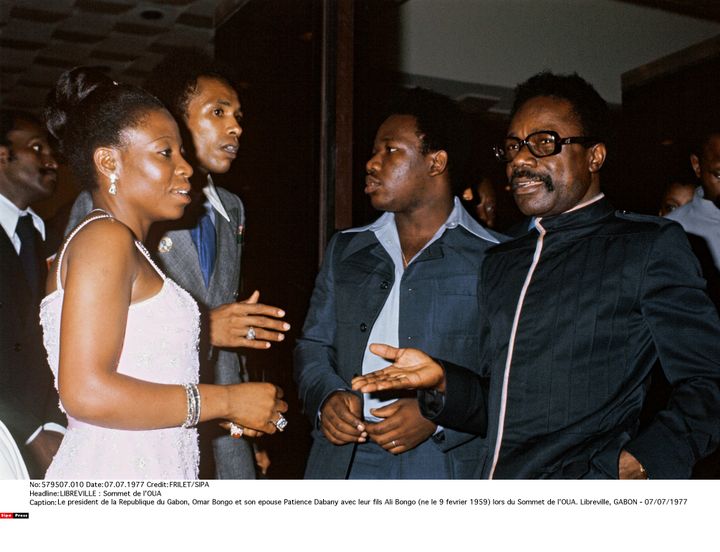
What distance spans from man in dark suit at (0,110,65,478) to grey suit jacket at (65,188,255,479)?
0.29 meters

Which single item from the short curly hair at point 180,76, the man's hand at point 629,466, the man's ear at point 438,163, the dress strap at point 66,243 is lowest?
the man's hand at point 629,466

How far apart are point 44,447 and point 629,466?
1262 mm

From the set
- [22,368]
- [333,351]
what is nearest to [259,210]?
[333,351]

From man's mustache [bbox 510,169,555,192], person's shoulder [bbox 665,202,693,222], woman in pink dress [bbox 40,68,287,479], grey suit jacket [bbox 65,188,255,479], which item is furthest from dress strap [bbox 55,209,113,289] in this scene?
person's shoulder [bbox 665,202,693,222]

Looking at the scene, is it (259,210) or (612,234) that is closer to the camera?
(612,234)

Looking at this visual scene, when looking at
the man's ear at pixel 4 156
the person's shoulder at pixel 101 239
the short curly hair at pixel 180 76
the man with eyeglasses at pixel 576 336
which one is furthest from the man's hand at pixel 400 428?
the man's ear at pixel 4 156

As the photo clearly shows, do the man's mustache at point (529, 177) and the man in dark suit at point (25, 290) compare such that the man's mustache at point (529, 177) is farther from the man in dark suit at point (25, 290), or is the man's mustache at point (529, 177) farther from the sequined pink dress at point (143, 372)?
the man in dark suit at point (25, 290)

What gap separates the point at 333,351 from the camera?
1.72 meters

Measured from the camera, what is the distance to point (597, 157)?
1.45 meters

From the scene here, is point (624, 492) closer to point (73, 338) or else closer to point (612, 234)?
point (612, 234)

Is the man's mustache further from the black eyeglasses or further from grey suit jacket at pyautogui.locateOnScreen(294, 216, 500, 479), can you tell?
grey suit jacket at pyautogui.locateOnScreen(294, 216, 500, 479)

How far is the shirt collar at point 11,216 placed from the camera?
1878mm

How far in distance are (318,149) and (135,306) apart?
1.07m

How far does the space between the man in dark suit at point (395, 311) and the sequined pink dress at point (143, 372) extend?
14.8 inches
